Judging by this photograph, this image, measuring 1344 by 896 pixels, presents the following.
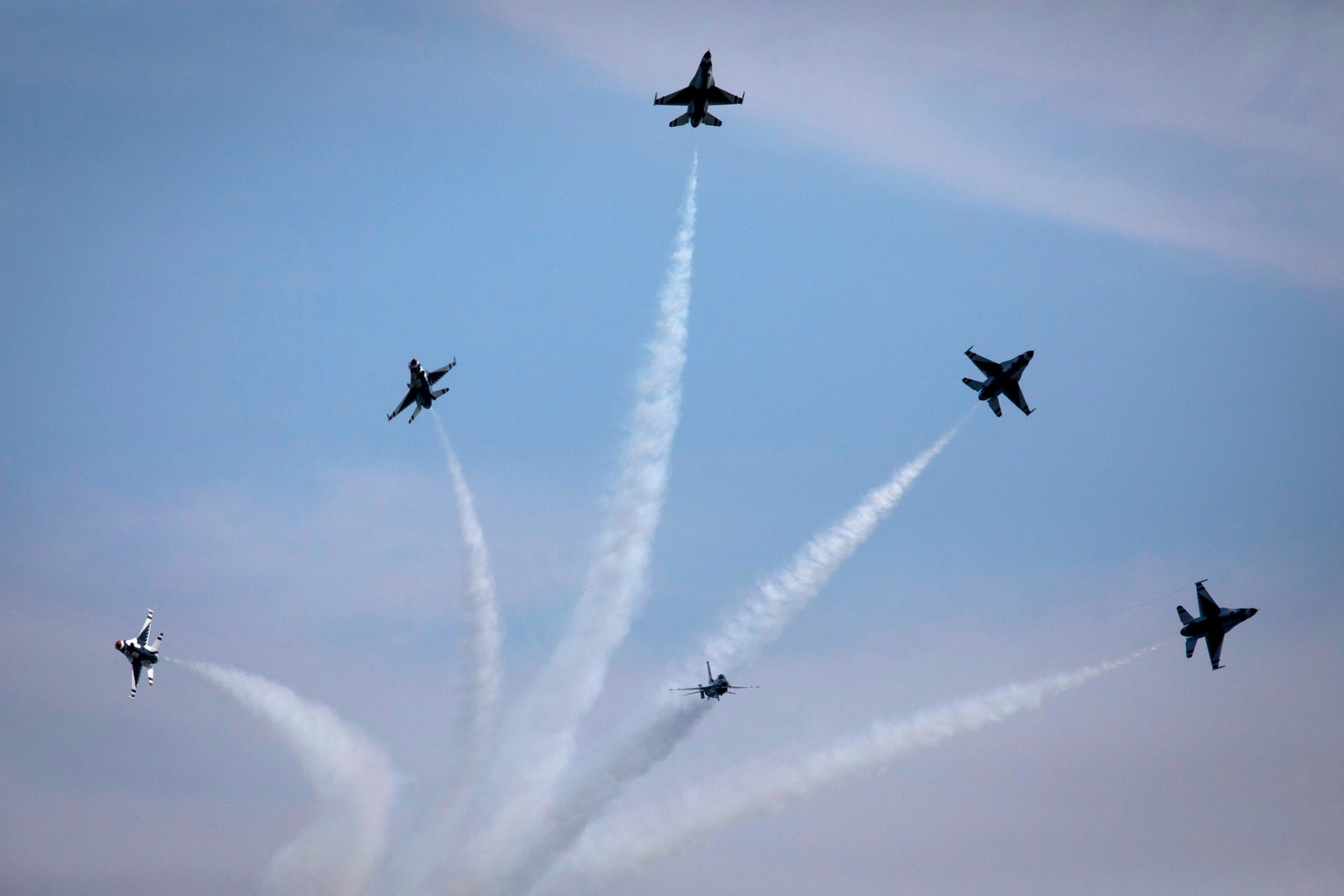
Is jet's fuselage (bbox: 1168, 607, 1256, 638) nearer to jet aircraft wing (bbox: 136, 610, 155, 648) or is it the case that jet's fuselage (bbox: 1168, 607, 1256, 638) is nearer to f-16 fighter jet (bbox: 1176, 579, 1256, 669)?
f-16 fighter jet (bbox: 1176, 579, 1256, 669)

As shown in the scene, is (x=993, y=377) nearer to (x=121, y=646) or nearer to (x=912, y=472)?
(x=912, y=472)

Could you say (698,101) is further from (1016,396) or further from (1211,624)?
(1211,624)

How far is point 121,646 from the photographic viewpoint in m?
102

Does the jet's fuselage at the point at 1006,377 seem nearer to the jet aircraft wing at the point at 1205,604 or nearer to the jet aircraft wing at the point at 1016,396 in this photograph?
the jet aircraft wing at the point at 1016,396

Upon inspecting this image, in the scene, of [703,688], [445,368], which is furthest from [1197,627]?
[445,368]

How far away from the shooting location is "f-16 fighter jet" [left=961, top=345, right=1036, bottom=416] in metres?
96.9

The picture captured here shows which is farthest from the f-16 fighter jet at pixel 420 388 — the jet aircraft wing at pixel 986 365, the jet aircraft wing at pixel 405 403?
the jet aircraft wing at pixel 986 365

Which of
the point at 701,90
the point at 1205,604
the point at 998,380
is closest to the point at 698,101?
the point at 701,90

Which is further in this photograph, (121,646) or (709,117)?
(121,646)

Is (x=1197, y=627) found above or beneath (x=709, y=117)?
beneath

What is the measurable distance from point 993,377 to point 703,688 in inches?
1150

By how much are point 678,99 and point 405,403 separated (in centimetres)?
2913

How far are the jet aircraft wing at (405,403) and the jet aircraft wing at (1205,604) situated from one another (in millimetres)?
57582

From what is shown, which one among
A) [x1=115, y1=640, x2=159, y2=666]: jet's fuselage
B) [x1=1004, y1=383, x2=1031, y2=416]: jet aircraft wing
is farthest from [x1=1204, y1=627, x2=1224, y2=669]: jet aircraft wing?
[x1=115, y1=640, x2=159, y2=666]: jet's fuselage
